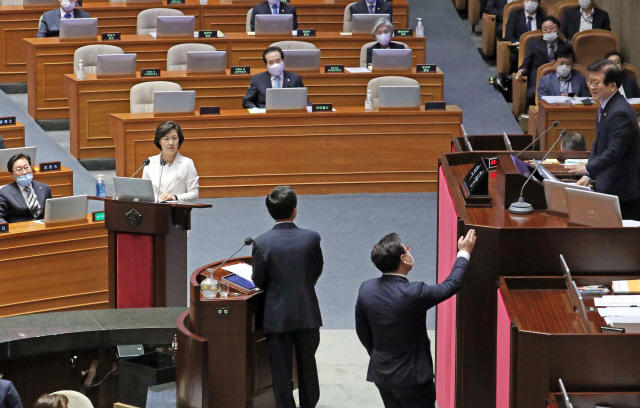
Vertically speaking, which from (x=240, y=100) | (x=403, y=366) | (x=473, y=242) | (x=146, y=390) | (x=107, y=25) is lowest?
(x=146, y=390)

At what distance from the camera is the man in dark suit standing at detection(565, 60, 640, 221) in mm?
4348

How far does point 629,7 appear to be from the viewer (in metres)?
9.50

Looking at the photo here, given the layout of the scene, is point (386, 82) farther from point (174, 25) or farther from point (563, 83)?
point (174, 25)

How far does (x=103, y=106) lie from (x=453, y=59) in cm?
432

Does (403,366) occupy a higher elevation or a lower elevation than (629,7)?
lower

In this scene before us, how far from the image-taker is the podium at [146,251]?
4789mm

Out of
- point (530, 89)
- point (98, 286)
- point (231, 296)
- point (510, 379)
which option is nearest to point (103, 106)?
point (98, 286)

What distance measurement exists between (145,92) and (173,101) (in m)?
0.38

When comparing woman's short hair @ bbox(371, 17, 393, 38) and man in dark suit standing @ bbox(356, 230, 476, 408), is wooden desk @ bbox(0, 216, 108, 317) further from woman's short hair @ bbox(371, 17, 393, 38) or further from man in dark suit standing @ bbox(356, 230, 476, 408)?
woman's short hair @ bbox(371, 17, 393, 38)

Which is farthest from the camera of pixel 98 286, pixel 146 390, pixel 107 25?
pixel 107 25

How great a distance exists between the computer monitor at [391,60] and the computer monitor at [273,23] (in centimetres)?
102

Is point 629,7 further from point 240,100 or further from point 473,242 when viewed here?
point 473,242

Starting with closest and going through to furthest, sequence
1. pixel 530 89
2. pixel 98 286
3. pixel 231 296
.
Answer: pixel 231 296 < pixel 98 286 < pixel 530 89

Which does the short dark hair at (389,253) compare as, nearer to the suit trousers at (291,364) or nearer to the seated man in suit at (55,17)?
the suit trousers at (291,364)
